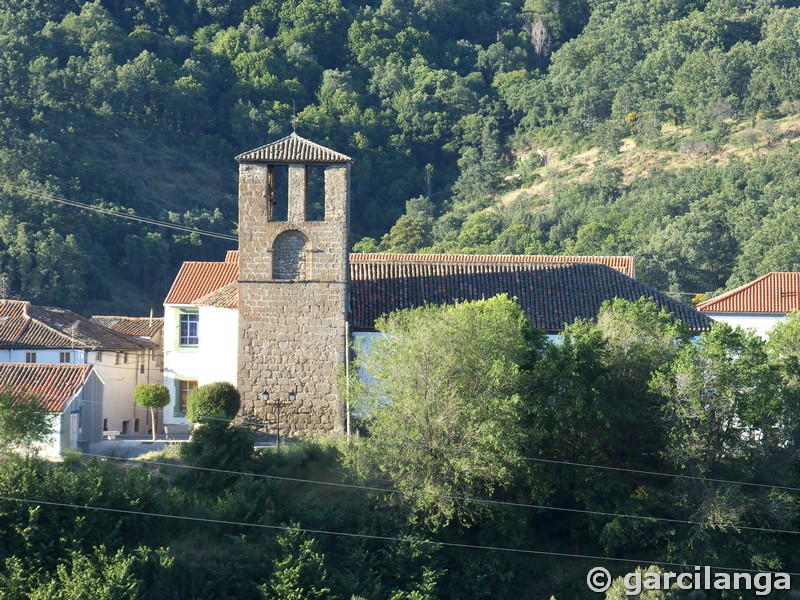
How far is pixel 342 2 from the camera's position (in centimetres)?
10700

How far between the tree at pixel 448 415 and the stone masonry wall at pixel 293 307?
3.01 meters

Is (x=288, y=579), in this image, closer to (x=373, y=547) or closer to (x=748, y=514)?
(x=373, y=547)

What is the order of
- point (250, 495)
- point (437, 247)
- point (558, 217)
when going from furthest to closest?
point (558, 217) → point (437, 247) → point (250, 495)

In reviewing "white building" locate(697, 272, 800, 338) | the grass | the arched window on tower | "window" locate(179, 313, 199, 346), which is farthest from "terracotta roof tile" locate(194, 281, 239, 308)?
the grass

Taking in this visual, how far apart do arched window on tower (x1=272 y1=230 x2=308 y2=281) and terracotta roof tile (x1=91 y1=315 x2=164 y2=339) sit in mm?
10624

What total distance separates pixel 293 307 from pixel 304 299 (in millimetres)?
356

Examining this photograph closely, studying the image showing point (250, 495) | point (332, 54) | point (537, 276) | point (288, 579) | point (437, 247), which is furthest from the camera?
point (332, 54)

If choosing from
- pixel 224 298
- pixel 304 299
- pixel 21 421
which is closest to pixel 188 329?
pixel 224 298

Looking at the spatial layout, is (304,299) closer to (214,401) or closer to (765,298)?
(214,401)

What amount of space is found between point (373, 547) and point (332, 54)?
248 ft

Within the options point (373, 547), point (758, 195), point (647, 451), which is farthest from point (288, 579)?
point (758, 195)

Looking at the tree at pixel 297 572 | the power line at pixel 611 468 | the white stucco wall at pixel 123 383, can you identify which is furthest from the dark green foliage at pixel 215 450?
the white stucco wall at pixel 123 383

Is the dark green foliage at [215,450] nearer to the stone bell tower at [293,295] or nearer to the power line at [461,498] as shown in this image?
the power line at [461,498]

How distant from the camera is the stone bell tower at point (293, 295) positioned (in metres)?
35.7
